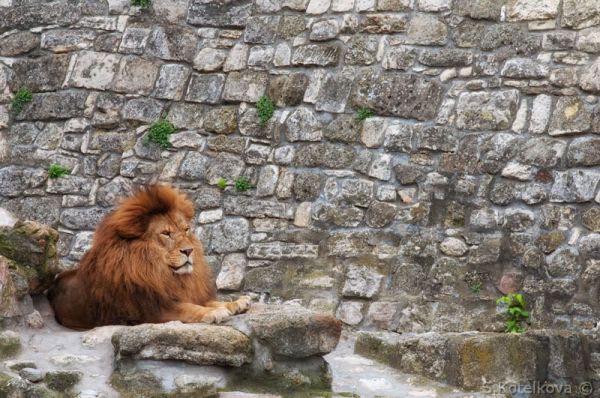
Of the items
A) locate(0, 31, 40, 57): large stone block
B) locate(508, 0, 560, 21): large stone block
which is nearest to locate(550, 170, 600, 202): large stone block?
locate(508, 0, 560, 21): large stone block

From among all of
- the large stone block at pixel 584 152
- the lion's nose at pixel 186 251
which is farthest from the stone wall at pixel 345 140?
the lion's nose at pixel 186 251

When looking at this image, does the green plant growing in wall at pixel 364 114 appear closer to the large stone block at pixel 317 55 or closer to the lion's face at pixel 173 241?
the large stone block at pixel 317 55

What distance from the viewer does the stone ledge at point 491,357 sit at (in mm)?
7277

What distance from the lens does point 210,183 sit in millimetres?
10539

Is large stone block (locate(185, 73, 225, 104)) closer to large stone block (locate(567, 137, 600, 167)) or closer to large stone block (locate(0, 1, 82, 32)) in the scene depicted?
large stone block (locate(0, 1, 82, 32))

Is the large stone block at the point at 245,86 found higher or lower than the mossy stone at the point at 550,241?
higher

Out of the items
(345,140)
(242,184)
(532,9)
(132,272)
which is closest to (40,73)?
(242,184)

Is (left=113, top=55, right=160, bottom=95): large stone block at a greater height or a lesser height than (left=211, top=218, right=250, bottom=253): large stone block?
greater

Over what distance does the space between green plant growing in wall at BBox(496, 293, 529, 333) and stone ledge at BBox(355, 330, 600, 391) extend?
1.13 metres

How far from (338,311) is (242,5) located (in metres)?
2.89

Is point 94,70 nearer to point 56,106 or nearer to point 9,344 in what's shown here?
point 56,106

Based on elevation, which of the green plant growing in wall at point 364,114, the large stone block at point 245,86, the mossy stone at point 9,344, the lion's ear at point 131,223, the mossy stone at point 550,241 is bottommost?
the mossy stone at point 9,344

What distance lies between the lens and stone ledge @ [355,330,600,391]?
728cm

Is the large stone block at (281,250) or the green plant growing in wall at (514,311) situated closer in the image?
the green plant growing in wall at (514,311)
